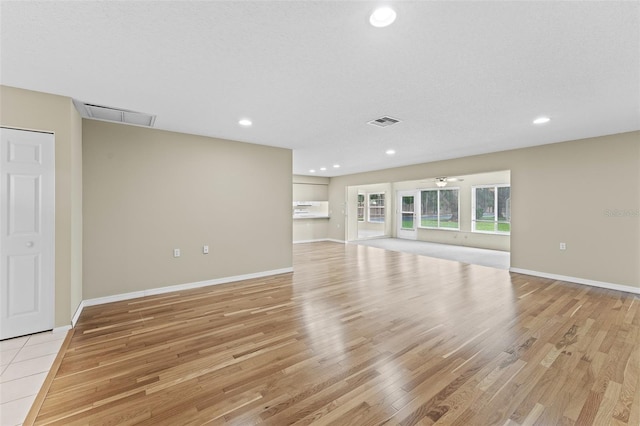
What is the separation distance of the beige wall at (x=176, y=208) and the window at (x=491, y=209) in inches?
261

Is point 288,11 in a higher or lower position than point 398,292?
higher

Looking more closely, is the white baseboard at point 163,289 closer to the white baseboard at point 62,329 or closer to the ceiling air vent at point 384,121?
the white baseboard at point 62,329

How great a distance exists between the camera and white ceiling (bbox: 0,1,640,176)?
1.61m

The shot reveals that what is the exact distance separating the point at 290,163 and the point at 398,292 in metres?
3.06

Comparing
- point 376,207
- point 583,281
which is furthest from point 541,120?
point 376,207

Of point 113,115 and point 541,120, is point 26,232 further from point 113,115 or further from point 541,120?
point 541,120

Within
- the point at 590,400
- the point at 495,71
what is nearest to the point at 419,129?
the point at 495,71

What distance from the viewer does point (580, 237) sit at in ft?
14.7

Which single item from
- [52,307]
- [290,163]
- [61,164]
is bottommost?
[52,307]

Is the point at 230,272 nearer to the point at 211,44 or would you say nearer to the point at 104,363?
the point at 104,363

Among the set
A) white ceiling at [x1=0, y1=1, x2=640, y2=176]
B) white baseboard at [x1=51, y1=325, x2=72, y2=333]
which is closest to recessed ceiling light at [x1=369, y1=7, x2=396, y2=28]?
white ceiling at [x1=0, y1=1, x2=640, y2=176]

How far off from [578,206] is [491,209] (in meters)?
4.09

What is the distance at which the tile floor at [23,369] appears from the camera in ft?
5.58

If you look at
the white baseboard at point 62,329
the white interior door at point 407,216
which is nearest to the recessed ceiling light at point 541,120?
the white baseboard at point 62,329
